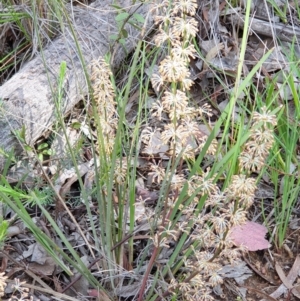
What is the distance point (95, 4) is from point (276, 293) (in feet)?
4.96

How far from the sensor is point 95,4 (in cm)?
257

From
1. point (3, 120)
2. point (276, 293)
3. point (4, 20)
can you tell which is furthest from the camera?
point (4, 20)

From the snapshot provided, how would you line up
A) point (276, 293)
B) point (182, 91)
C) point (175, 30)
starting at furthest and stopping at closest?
point (276, 293), point (182, 91), point (175, 30)

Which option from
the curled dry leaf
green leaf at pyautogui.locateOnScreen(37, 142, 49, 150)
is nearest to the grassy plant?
the curled dry leaf

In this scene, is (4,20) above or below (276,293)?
above

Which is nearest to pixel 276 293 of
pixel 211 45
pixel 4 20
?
pixel 211 45

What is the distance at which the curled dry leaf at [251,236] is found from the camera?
68.7 inches

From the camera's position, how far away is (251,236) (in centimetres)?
178

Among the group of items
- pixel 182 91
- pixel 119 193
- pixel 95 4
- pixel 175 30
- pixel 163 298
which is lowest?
pixel 163 298

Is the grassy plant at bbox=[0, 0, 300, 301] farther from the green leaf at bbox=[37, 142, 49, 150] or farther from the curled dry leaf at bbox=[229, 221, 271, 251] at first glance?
the green leaf at bbox=[37, 142, 49, 150]

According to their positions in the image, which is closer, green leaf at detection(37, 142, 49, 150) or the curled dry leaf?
the curled dry leaf

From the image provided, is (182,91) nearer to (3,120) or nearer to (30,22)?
(3,120)

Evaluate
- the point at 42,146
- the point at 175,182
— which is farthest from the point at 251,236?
the point at 42,146

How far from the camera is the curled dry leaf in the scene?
5.73ft
